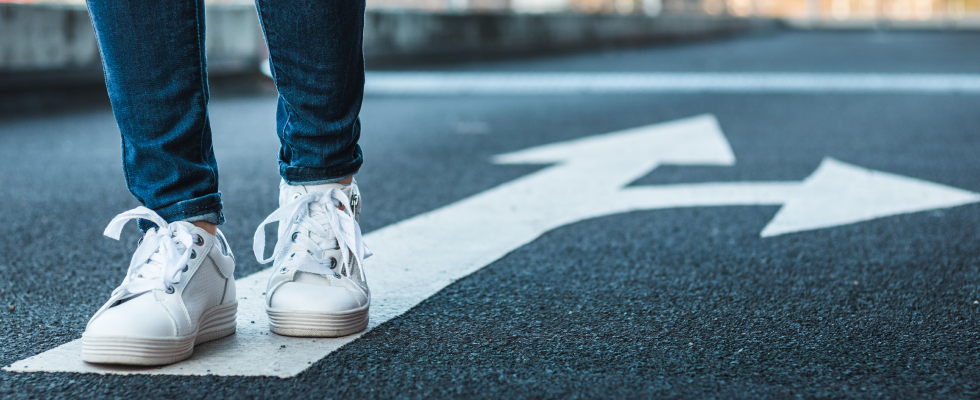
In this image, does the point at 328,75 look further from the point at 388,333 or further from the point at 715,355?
the point at 715,355

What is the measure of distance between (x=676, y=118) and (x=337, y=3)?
12.8 ft

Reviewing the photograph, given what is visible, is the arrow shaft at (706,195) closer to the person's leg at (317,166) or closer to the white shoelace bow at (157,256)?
the person's leg at (317,166)

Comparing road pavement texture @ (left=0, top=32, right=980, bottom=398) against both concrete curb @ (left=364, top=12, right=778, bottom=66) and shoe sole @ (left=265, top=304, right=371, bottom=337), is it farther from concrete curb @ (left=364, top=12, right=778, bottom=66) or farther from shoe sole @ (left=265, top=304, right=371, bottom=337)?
concrete curb @ (left=364, top=12, right=778, bottom=66)

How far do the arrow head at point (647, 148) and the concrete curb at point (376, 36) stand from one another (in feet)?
11.8

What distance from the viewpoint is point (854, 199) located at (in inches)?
113

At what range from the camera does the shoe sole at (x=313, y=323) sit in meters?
1.50

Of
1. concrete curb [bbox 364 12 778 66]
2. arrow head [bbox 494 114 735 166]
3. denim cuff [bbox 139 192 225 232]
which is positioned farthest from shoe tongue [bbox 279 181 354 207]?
concrete curb [bbox 364 12 778 66]

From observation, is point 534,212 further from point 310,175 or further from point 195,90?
point 195,90

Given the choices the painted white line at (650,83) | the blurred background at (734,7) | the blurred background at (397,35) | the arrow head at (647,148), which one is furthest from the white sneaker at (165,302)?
the painted white line at (650,83)

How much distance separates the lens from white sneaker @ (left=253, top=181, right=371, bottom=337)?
4.94ft

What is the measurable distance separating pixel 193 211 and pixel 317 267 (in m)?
0.23

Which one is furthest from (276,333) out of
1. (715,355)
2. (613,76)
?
(613,76)

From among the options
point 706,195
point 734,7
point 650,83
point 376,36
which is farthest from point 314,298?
point 734,7

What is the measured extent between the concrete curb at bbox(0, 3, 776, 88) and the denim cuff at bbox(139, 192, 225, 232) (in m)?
4.74
